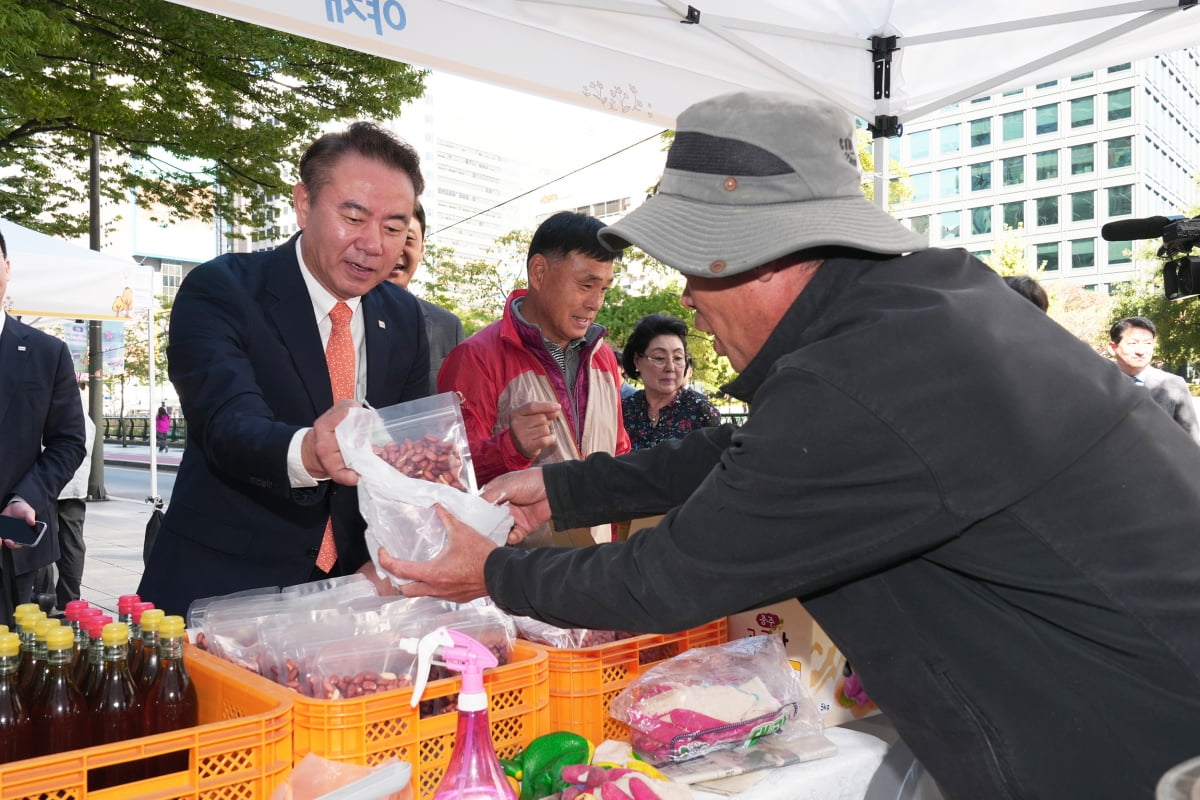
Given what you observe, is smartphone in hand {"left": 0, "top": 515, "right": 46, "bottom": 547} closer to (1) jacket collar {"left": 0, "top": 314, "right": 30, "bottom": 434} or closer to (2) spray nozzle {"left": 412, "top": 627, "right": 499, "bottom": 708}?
(1) jacket collar {"left": 0, "top": 314, "right": 30, "bottom": 434}

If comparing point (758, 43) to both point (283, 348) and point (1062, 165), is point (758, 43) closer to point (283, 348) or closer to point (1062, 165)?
point (283, 348)

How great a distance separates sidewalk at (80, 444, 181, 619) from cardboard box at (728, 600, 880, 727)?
5.77m

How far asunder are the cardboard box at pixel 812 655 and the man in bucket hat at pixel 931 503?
2.54 ft

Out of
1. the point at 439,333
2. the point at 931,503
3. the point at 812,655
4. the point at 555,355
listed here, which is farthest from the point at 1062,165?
the point at 931,503

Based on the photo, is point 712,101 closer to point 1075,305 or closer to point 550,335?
point 550,335

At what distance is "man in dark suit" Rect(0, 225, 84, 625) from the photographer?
3561mm

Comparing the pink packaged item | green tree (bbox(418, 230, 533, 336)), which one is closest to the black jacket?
the pink packaged item

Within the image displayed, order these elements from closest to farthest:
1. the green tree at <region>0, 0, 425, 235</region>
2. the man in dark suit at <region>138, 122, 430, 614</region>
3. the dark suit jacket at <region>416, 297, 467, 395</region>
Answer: the man in dark suit at <region>138, 122, 430, 614</region> < the dark suit jacket at <region>416, 297, 467, 395</region> < the green tree at <region>0, 0, 425, 235</region>

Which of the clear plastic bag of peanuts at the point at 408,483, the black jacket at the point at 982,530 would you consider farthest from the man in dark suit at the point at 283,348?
the black jacket at the point at 982,530

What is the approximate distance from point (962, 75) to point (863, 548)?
3.58 meters

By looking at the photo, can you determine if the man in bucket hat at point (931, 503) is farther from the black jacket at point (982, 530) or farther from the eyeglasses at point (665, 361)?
the eyeglasses at point (665, 361)

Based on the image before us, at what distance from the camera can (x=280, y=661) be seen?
1565mm

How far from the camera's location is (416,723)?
1480mm

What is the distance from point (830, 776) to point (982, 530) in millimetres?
845
